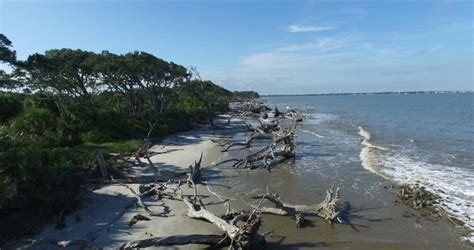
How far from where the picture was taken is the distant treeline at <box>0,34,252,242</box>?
11484 millimetres

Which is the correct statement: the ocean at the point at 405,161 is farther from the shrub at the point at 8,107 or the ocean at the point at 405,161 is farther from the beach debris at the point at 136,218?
the shrub at the point at 8,107

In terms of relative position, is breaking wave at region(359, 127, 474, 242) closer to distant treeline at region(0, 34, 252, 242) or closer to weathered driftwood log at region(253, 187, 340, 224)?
weathered driftwood log at region(253, 187, 340, 224)

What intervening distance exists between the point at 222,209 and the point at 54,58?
2389cm

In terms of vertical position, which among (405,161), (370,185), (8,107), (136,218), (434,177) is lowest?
(405,161)

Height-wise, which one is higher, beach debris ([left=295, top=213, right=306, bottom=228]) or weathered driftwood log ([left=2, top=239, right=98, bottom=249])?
weathered driftwood log ([left=2, top=239, right=98, bottom=249])

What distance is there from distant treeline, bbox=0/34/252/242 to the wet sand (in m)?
1.34

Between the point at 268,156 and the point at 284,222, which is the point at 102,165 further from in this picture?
the point at 268,156

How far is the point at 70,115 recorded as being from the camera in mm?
27609

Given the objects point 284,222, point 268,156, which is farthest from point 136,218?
point 268,156

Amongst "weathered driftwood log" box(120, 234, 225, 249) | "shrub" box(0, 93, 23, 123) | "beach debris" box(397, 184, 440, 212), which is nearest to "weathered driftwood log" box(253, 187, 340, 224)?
"weathered driftwood log" box(120, 234, 225, 249)

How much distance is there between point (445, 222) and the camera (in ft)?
41.3

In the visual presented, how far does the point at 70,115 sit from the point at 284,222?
20.6 metres

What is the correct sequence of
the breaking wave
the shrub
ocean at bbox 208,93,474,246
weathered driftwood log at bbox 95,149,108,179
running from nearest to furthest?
ocean at bbox 208,93,474,246, the breaking wave, weathered driftwood log at bbox 95,149,108,179, the shrub

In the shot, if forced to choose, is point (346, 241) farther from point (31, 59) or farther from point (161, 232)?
point (31, 59)
